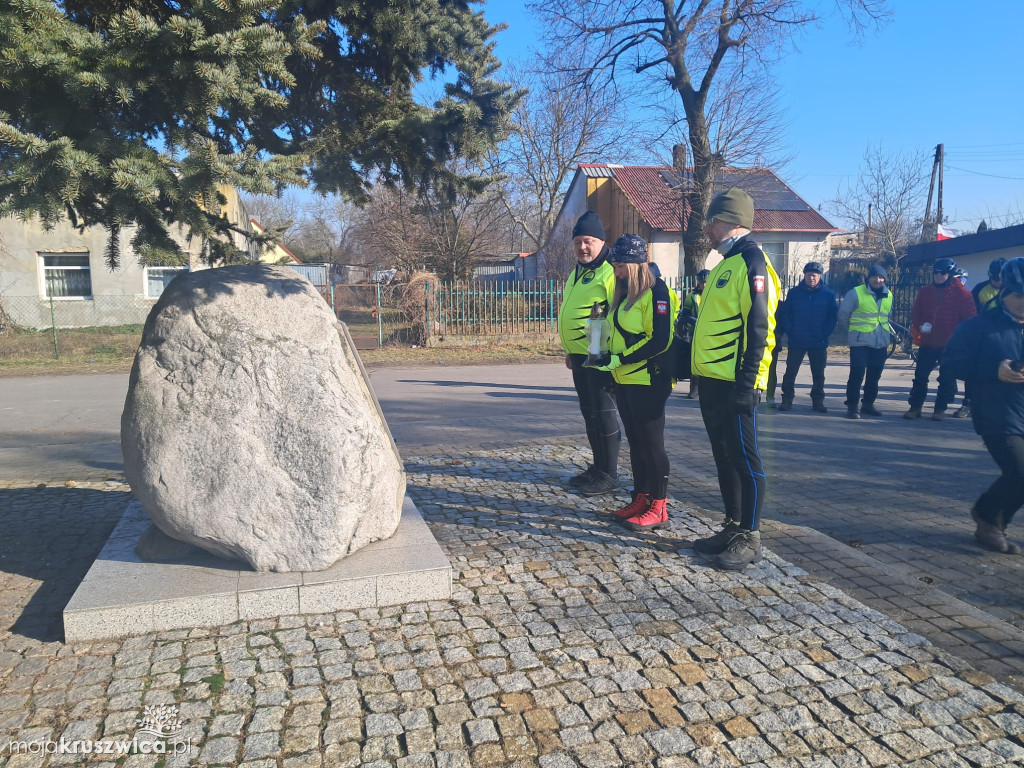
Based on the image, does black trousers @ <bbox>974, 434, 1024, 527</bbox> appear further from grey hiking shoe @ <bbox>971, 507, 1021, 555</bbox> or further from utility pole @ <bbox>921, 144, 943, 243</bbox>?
utility pole @ <bbox>921, 144, 943, 243</bbox>

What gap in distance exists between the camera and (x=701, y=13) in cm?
1789

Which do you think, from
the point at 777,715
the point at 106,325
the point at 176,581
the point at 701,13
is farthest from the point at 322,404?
the point at 106,325

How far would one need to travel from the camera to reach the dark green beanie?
4.04m

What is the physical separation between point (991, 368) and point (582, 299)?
8.39 ft

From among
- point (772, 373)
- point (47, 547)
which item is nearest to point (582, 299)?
point (772, 373)

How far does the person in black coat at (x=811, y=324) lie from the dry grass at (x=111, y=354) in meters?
8.42

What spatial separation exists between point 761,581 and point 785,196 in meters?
29.2

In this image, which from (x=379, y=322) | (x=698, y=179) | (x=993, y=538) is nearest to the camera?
(x=993, y=538)

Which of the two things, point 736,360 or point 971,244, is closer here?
point 736,360

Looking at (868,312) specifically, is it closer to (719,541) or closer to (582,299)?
(582,299)

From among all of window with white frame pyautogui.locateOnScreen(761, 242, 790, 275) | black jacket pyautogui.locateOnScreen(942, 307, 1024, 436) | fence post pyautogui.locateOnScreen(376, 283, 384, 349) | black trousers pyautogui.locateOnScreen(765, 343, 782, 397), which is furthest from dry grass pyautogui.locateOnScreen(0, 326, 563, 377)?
window with white frame pyautogui.locateOnScreen(761, 242, 790, 275)

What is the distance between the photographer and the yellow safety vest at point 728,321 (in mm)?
3820

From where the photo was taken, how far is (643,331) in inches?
178

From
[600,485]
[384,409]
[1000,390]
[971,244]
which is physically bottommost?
[384,409]
